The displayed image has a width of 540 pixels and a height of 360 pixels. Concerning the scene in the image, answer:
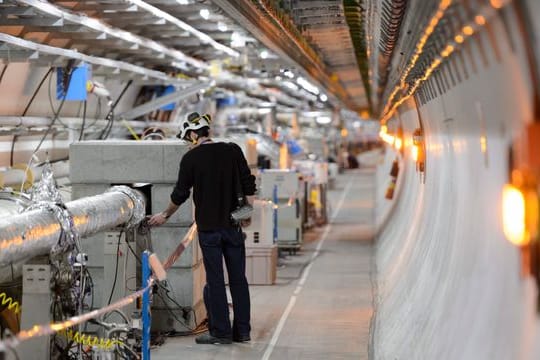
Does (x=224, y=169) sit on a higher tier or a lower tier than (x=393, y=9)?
lower

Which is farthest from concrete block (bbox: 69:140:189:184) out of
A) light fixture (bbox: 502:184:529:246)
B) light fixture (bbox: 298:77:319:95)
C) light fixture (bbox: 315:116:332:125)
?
light fixture (bbox: 315:116:332:125)

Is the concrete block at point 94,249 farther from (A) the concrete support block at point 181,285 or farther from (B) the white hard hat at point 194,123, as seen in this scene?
(B) the white hard hat at point 194,123

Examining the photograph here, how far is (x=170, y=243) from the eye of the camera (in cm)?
837

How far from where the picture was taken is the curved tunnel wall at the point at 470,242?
3.60 metres

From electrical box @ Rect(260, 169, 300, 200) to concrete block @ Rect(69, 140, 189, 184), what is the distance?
6800mm

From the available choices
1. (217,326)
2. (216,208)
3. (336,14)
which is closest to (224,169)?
(216,208)

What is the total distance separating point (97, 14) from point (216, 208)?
16.6 ft

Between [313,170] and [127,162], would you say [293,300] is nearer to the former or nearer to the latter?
[127,162]

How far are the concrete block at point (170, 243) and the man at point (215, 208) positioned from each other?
0.50 m

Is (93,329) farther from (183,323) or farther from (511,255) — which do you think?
(511,255)

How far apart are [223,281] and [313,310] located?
7.61 ft

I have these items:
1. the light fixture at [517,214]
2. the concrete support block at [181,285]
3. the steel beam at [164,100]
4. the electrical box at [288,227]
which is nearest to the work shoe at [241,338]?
the concrete support block at [181,285]

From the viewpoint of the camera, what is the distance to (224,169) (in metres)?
7.80

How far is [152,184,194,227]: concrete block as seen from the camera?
27.3ft
